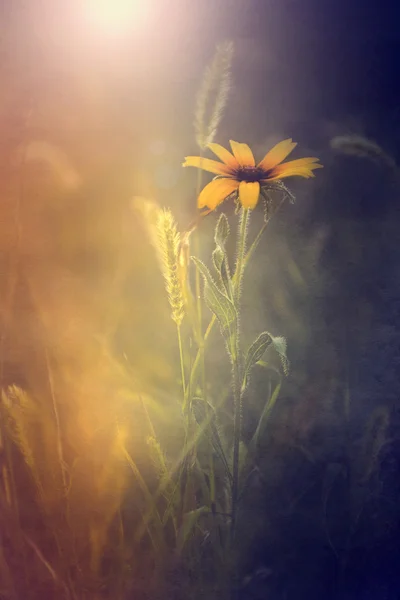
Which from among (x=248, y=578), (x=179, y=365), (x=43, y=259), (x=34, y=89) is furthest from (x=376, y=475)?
(x=34, y=89)

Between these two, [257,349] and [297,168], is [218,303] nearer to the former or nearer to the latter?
[257,349]

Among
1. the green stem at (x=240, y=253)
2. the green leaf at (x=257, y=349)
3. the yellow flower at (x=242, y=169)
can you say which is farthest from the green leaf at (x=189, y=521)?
the yellow flower at (x=242, y=169)

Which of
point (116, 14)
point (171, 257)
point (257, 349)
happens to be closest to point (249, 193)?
point (171, 257)

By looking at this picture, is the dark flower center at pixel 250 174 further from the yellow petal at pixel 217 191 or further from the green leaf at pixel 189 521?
the green leaf at pixel 189 521

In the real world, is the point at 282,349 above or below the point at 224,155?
below

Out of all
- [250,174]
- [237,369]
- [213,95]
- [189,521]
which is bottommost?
[189,521]
